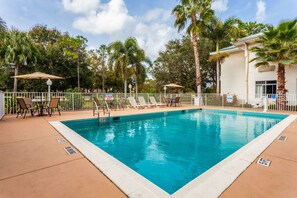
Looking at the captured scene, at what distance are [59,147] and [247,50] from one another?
52.5ft

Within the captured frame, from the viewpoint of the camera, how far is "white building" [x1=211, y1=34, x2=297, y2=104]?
1335 cm

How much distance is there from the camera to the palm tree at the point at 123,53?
18.1m

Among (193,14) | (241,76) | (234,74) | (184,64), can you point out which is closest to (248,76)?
(241,76)

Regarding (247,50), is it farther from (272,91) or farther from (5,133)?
(5,133)

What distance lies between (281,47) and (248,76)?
4.84 metres

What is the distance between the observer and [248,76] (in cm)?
1503

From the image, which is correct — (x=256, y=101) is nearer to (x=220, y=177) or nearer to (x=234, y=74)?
(x=234, y=74)

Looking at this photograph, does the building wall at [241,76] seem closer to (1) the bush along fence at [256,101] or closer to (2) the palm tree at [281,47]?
(1) the bush along fence at [256,101]

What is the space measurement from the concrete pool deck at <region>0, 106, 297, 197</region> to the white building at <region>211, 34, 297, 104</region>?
12.6m

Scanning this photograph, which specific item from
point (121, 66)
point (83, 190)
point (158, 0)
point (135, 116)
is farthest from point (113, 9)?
point (83, 190)

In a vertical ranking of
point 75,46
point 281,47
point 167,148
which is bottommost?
point 167,148

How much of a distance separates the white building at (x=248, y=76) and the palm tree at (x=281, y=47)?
2719 millimetres

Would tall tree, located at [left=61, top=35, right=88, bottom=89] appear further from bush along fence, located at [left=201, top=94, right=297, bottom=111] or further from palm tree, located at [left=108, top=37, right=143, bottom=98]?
bush along fence, located at [left=201, top=94, right=297, bottom=111]

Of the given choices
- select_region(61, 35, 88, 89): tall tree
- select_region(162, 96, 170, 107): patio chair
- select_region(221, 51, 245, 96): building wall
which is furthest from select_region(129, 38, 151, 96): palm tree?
select_region(221, 51, 245, 96): building wall
